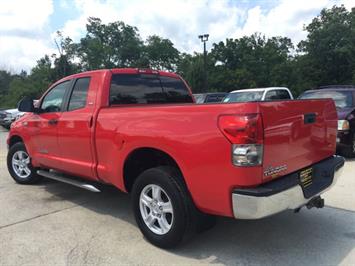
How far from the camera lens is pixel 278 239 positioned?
414 cm

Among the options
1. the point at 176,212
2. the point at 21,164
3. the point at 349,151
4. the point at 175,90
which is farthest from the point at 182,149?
the point at 349,151

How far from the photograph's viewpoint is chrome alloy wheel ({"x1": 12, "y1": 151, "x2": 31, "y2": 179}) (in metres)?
6.75

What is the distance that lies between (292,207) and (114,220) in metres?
2.37

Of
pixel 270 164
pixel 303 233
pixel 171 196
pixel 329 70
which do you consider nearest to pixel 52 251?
pixel 171 196

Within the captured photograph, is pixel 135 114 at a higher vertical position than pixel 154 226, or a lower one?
higher

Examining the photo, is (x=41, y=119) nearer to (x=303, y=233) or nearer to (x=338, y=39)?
(x=303, y=233)

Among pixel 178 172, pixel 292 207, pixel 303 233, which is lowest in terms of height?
pixel 303 233

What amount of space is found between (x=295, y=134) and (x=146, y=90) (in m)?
2.36

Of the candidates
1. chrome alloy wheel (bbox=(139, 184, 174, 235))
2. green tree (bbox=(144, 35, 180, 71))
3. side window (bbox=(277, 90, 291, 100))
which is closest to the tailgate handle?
chrome alloy wheel (bbox=(139, 184, 174, 235))

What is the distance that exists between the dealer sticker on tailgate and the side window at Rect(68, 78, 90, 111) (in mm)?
2892

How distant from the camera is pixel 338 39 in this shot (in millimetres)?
40375

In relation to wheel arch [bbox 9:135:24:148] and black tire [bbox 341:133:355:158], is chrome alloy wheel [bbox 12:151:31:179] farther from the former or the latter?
black tire [bbox 341:133:355:158]

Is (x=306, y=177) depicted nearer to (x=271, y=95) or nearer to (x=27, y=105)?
(x=27, y=105)

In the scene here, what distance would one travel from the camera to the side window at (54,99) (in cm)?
561
